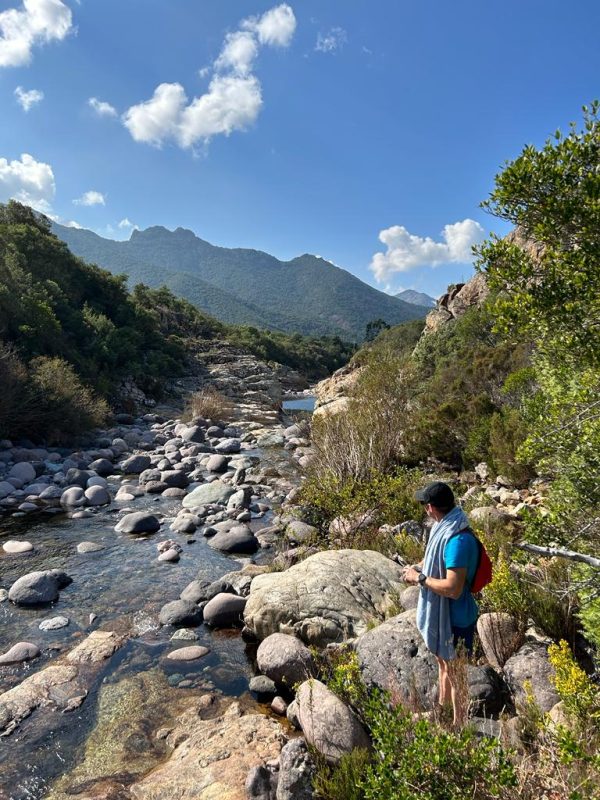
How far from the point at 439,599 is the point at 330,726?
1364mm

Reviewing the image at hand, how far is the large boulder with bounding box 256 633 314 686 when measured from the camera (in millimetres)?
5077

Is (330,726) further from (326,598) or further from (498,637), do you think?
(326,598)

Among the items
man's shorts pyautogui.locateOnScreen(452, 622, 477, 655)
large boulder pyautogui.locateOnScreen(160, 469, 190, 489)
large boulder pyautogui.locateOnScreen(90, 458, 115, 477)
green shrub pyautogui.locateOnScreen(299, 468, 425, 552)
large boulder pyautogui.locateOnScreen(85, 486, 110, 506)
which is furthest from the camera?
large boulder pyautogui.locateOnScreen(90, 458, 115, 477)

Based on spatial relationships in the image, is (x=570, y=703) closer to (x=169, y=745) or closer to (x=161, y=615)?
(x=169, y=745)

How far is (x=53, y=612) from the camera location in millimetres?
6934

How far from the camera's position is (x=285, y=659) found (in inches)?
203

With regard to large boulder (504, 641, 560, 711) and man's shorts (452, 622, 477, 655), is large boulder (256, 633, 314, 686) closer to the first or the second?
man's shorts (452, 622, 477, 655)

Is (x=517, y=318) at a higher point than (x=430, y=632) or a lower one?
higher

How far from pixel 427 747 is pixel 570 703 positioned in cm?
108

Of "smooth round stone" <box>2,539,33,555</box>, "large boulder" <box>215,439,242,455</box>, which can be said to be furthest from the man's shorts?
"large boulder" <box>215,439,242,455</box>

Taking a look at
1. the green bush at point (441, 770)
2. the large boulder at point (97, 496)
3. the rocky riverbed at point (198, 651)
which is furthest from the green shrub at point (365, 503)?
the large boulder at point (97, 496)

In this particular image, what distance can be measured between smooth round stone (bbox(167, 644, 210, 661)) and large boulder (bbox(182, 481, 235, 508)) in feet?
20.3

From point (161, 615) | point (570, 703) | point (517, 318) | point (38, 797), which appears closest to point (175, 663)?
point (161, 615)

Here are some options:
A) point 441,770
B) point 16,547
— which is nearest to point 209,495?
point 16,547
